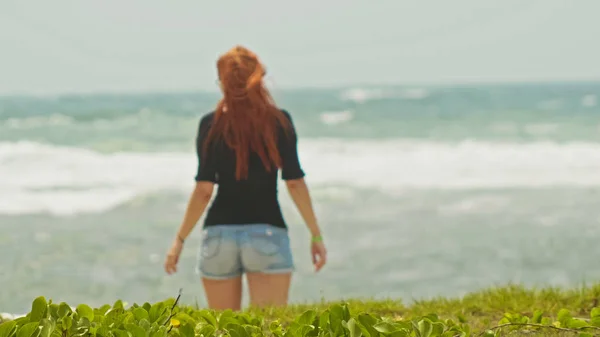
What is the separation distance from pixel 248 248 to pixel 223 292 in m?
0.39

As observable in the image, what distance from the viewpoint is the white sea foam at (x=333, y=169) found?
19.6 metres

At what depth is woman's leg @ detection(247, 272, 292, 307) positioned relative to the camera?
17.7 ft

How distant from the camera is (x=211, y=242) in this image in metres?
5.38

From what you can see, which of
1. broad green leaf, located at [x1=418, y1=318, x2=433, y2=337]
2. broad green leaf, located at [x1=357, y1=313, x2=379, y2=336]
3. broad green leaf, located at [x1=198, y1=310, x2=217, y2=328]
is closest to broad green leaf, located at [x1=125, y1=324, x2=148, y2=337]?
broad green leaf, located at [x1=198, y1=310, x2=217, y2=328]

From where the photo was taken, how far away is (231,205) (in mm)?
5379

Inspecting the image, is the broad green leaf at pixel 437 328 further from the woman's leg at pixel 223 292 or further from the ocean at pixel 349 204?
the woman's leg at pixel 223 292

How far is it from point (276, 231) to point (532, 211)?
36.4 feet

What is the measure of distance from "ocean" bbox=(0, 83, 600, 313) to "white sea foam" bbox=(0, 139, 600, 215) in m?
0.07

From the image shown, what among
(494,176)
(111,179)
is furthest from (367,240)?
(111,179)

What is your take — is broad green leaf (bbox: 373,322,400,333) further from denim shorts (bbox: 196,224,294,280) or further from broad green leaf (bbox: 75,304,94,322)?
denim shorts (bbox: 196,224,294,280)

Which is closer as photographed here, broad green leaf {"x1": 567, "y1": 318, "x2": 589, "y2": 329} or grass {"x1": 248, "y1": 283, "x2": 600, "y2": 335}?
broad green leaf {"x1": 567, "y1": 318, "x2": 589, "y2": 329}

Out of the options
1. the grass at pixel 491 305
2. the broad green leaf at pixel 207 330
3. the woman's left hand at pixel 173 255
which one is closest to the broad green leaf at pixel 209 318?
the broad green leaf at pixel 207 330

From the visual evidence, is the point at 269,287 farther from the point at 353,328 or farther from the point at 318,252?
the point at 353,328

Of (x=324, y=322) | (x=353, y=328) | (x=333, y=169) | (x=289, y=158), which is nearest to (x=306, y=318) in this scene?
(x=324, y=322)
